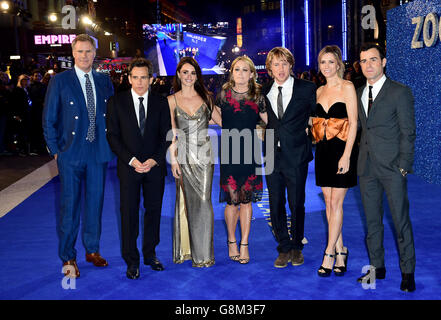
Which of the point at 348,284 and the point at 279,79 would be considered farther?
the point at 279,79

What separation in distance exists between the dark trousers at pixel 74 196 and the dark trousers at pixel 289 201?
1.48 m

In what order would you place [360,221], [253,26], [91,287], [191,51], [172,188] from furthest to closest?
[253,26], [191,51], [172,188], [360,221], [91,287]

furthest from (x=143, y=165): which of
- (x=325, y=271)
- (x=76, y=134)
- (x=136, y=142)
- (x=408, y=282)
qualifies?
(x=408, y=282)

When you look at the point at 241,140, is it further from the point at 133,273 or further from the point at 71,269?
the point at 71,269

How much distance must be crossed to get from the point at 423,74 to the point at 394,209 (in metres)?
5.14

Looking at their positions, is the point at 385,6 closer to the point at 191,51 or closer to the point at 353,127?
the point at 191,51

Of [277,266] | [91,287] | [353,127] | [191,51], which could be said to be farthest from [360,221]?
[191,51]

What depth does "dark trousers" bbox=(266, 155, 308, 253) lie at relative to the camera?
4551mm

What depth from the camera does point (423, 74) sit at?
841 centimetres

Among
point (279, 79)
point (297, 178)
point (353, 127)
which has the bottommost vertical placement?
point (297, 178)

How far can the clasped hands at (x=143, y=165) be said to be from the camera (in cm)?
430

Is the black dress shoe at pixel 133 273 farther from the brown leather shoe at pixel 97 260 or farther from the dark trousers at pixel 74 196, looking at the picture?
the dark trousers at pixel 74 196

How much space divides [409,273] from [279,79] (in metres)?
1.85
